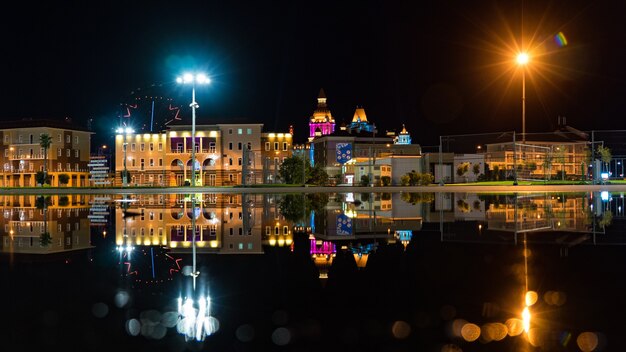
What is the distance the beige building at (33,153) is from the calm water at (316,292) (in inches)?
3213

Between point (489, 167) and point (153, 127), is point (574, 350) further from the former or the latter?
point (153, 127)

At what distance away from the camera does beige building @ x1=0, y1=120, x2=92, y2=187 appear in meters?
83.1

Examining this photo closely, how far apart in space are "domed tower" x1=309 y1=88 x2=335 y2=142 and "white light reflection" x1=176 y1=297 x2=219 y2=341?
14629 cm

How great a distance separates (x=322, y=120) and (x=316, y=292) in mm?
148622

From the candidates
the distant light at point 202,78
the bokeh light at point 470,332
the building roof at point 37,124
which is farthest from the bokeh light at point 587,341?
the building roof at point 37,124

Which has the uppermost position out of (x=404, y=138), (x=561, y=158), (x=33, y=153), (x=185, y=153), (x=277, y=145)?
(x=404, y=138)

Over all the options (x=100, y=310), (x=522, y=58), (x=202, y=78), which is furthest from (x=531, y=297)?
(x=522, y=58)

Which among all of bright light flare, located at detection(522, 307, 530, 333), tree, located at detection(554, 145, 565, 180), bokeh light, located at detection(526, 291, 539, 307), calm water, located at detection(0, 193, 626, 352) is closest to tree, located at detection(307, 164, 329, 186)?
tree, located at detection(554, 145, 565, 180)

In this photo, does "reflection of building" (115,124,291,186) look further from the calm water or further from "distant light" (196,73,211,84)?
the calm water

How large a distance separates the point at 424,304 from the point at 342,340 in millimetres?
1238

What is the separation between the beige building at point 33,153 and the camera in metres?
83.1

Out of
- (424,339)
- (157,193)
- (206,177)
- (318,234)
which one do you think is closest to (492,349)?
(424,339)

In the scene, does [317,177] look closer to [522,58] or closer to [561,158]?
[522,58]

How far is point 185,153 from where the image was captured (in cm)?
8588
